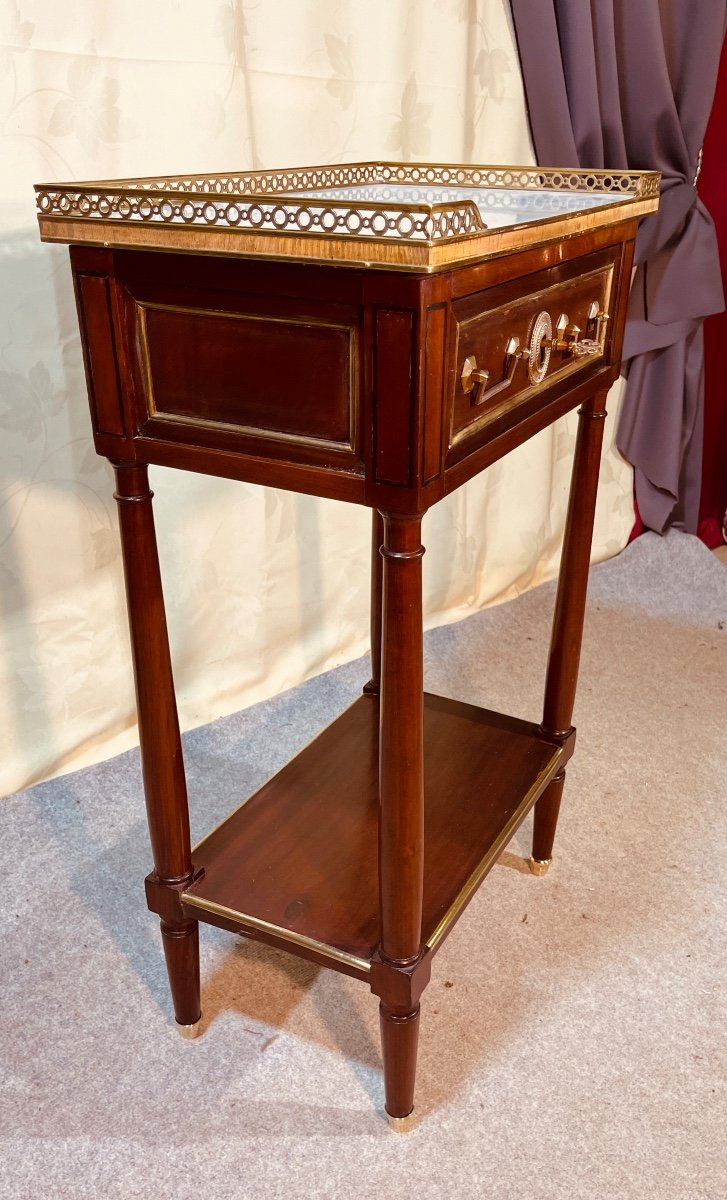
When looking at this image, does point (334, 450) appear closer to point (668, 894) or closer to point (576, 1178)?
point (576, 1178)

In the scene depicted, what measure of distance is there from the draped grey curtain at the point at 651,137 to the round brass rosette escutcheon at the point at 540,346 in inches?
42.1

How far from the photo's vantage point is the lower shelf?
3.61 feet

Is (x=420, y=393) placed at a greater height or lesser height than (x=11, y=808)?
greater

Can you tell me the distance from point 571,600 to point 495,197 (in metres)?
0.51

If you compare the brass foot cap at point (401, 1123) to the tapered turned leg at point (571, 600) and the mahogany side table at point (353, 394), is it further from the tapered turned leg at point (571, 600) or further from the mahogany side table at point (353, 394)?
the tapered turned leg at point (571, 600)

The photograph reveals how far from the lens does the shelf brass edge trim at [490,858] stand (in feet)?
3.53

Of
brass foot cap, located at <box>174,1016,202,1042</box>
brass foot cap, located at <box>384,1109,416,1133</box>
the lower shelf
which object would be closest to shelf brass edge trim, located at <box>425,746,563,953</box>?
the lower shelf

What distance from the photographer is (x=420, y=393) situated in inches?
29.8

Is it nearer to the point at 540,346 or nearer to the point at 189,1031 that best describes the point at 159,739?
the point at 189,1031

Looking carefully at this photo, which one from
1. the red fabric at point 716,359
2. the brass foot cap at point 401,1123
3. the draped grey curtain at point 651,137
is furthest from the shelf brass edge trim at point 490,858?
the red fabric at point 716,359

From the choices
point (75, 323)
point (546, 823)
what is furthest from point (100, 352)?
point (546, 823)

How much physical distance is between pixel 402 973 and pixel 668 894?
1.96ft

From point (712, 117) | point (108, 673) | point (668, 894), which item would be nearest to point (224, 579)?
point (108, 673)

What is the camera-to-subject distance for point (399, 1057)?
105 centimetres
